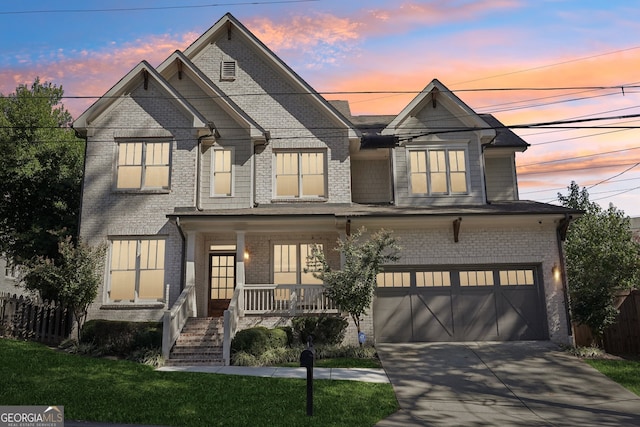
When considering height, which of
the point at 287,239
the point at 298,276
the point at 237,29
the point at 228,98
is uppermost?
the point at 237,29

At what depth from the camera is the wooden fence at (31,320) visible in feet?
54.3

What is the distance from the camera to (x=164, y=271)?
18000 mm

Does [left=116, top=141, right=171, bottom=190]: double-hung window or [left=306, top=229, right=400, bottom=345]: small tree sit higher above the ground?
[left=116, top=141, right=171, bottom=190]: double-hung window

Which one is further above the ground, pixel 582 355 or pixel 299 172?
pixel 299 172

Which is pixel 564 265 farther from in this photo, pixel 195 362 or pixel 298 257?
pixel 195 362

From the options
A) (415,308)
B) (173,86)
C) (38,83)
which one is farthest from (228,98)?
(38,83)

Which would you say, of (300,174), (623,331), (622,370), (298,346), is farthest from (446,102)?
(622,370)

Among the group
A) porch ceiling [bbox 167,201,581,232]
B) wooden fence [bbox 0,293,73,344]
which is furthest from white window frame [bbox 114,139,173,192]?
wooden fence [bbox 0,293,73,344]

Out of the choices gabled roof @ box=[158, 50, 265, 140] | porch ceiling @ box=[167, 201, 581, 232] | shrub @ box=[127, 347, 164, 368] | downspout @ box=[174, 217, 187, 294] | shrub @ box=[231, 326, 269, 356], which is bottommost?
shrub @ box=[127, 347, 164, 368]

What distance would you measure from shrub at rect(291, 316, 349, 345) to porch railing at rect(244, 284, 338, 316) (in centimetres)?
79

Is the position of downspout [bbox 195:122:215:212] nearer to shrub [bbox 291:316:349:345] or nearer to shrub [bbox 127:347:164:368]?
shrub [bbox 127:347:164:368]

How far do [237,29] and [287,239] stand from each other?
942cm

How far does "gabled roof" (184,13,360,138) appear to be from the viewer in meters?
20.1

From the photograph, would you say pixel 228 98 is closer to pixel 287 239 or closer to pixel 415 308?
pixel 287 239
